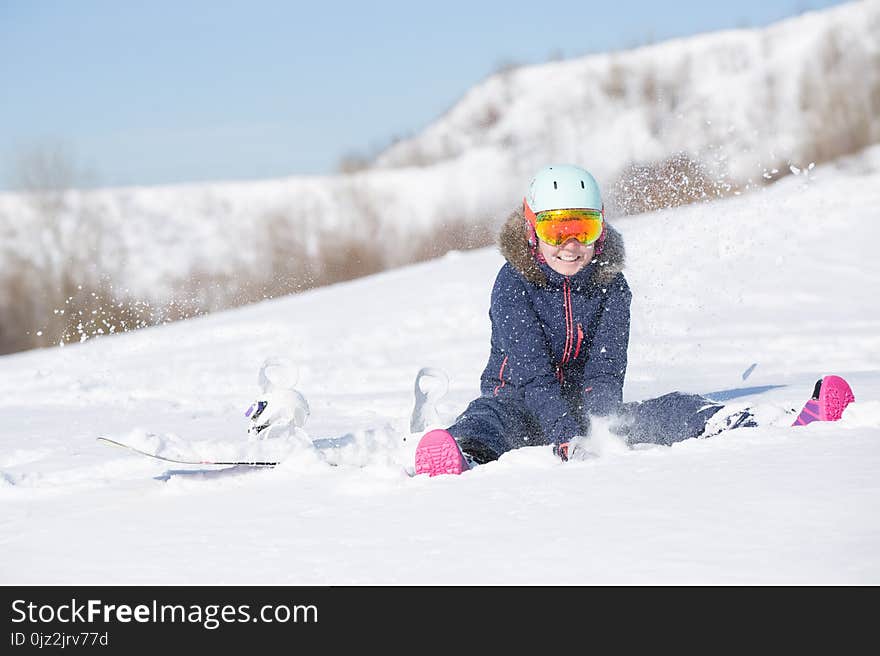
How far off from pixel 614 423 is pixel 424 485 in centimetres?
93

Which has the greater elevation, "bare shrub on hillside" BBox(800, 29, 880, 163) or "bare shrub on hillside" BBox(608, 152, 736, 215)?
"bare shrub on hillside" BBox(800, 29, 880, 163)

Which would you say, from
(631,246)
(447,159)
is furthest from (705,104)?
(631,246)

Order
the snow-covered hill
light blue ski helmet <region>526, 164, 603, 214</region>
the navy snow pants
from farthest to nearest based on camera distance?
1. the snow-covered hill
2. light blue ski helmet <region>526, 164, 603, 214</region>
3. the navy snow pants

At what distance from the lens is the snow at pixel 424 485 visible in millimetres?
1913

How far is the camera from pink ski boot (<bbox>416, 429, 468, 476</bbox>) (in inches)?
108

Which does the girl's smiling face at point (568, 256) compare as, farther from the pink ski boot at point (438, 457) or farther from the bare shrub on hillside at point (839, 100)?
the bare shrub on hillside at point (839, 100)

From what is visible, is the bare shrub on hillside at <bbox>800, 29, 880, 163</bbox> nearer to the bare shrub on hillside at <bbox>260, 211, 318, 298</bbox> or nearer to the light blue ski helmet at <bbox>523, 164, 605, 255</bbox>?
the light blue ski helmet at <bbox>523, 164, 605, 255</bbox>

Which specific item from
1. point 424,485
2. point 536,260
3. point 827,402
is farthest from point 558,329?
point 424,485

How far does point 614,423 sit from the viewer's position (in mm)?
3285

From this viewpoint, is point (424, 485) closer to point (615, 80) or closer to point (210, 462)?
point (210, 462)

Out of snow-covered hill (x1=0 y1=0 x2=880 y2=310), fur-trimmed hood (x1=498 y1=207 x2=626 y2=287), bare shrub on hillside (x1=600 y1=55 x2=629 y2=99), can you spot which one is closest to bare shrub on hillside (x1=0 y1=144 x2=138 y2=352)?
snow-covered hill (x1=0 y1=0 x2=880 y2=310)

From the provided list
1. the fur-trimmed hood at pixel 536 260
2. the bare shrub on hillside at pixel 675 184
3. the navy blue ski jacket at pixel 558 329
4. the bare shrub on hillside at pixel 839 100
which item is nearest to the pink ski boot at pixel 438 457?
the navy blue ski jacket at pixel 558 329

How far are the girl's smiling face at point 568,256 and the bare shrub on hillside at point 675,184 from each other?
3.32 metres
